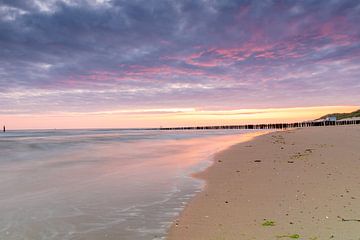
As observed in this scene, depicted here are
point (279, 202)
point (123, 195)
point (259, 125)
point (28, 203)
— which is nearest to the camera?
point (279, 202)

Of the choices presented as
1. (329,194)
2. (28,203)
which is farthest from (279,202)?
(28,203)

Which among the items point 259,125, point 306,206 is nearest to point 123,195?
point 306,206

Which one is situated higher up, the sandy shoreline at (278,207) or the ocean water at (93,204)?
the sandy shoreline at (278,207)

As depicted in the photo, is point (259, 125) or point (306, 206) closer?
point (306, 206)

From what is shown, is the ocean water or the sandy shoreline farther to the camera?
the ocean water

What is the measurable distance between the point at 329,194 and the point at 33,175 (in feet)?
36.4

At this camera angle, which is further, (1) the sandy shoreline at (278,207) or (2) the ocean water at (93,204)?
(2) the ocean water at (93,204)

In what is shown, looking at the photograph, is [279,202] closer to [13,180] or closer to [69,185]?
[69,185]

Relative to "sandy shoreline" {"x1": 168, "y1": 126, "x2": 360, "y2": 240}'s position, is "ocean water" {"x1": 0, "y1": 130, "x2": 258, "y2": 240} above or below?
below

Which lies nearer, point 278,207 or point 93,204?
point 278,207

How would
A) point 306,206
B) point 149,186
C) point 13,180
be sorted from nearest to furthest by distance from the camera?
point 306,206 < point 149,186 < point 13,180

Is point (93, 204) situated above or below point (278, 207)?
below

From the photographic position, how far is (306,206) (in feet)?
21.0

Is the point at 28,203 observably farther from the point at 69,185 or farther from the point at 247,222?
the point at 247,222
